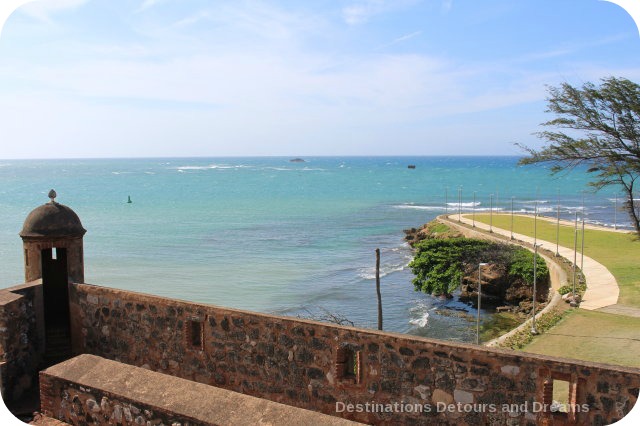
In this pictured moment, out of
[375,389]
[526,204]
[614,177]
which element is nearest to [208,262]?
[614,177]

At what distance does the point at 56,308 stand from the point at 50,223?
1.53 m

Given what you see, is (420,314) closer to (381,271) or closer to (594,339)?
(381,271)

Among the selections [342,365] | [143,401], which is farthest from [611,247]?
[143,401]

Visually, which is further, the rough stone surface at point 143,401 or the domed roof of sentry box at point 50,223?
the domed roof of sentry box at point 50,223

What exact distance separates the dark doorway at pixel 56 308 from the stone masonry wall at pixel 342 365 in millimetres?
350

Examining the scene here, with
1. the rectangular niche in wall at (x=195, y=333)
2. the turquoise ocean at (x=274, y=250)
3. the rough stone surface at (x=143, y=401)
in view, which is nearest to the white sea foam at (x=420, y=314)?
the turquoise ocean at (x=274, y=250)

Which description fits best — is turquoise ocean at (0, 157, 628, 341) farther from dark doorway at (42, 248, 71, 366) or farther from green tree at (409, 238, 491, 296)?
dark doorway at (42, 248, 71, 366)

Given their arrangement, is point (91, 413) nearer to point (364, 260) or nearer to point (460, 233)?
point (364, 260)

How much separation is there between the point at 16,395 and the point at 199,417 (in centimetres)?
500

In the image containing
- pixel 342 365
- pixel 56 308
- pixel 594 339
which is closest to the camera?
pixel 342 365

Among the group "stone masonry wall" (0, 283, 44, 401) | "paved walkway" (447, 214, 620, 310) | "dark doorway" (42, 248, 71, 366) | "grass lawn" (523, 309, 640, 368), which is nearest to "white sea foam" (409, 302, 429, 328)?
"paved walkway" (447, 214, 620, 310)

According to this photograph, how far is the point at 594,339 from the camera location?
649 inches

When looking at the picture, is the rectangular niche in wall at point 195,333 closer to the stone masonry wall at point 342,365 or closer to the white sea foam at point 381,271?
the stone masonry wall at point 342,365

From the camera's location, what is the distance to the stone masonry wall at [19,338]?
833 cm
